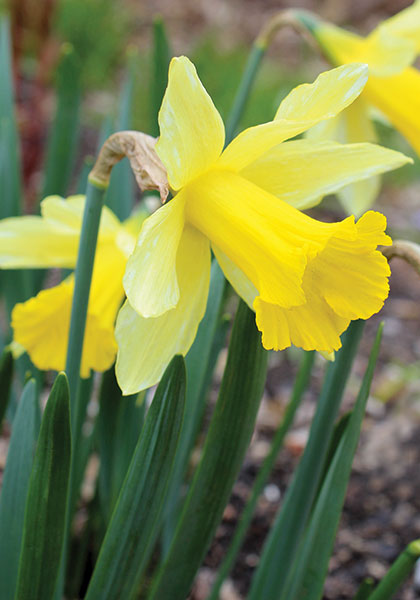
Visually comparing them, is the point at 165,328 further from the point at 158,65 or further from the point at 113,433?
the point at 158,65

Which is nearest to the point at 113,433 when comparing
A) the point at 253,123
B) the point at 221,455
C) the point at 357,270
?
the point at 221,455

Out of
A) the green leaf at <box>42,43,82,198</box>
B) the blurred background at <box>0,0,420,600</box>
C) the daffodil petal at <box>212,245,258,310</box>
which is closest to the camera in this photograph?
the daffodil petal at <box>212,245,258,310</box>

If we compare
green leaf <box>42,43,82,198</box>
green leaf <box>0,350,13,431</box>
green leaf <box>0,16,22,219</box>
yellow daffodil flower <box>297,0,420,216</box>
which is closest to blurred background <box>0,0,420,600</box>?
green leaf <box>42,43,82,198</box>

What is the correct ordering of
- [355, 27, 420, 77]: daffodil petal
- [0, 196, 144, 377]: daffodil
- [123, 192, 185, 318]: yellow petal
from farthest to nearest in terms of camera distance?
[355, 27, 420, 77]: daffodil petal < [0, 196, 144, 377]: daffodil < [123, 192, 185, 318]: yellow petal

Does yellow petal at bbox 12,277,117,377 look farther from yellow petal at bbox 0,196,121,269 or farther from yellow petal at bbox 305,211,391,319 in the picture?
yellow petal at bbox 305,211,391,319

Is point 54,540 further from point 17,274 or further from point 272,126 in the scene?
point 17,274

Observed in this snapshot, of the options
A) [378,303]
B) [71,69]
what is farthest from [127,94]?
[378,303]

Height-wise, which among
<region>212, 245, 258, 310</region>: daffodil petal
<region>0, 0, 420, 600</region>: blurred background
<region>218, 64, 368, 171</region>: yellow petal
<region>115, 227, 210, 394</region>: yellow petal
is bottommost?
<region>0, 0, 420, 600</region>: blurred background

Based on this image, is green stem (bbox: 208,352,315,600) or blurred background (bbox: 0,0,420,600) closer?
green stem (bbox: 208,352,315,600)
